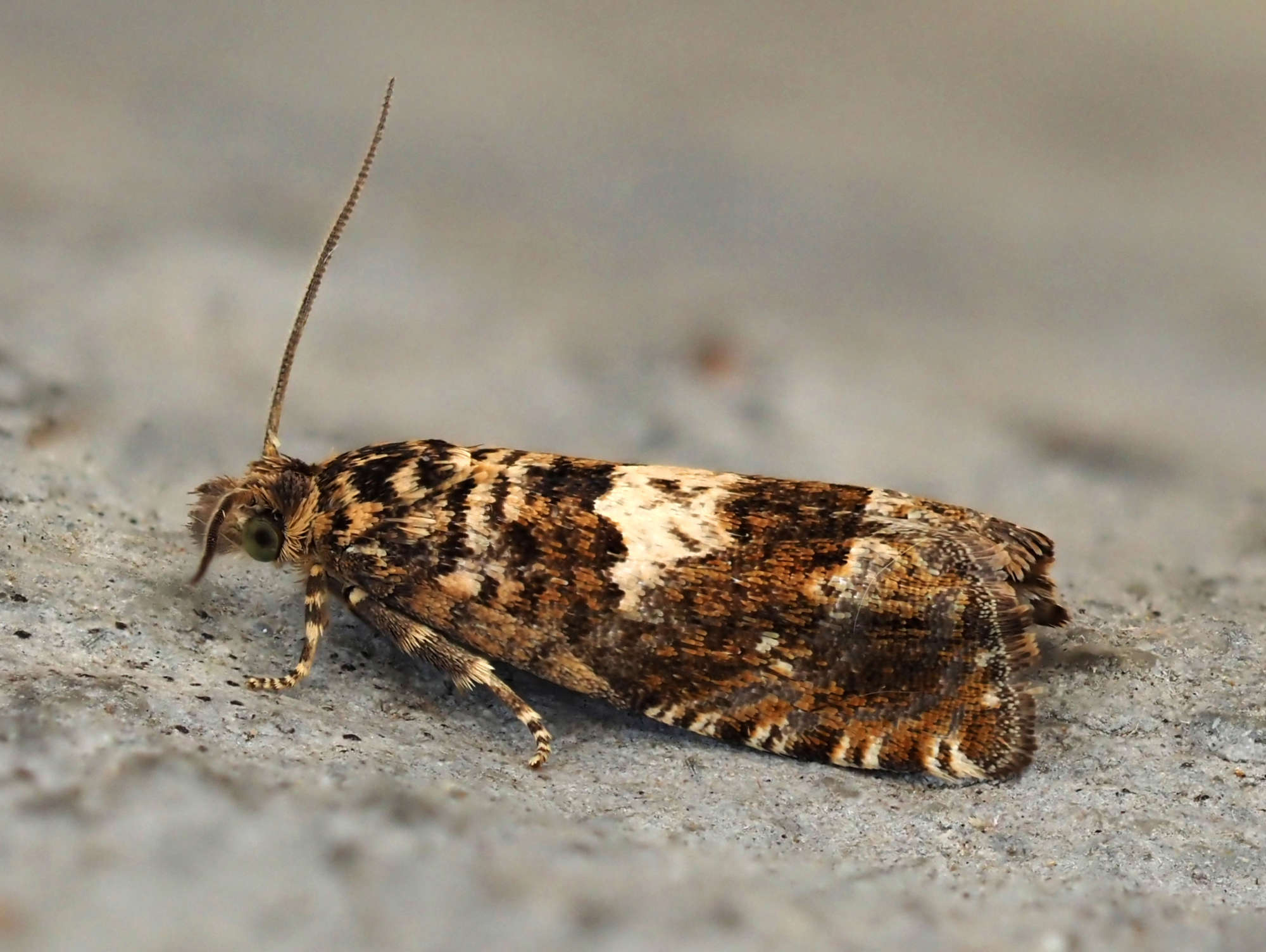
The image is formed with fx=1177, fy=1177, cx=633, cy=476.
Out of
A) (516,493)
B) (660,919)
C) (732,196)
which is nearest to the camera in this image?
(660,919)

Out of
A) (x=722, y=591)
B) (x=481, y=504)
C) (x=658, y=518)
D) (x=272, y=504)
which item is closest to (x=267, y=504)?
(x=272, y=504)

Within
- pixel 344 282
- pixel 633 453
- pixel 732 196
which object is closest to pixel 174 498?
pixel 344 282

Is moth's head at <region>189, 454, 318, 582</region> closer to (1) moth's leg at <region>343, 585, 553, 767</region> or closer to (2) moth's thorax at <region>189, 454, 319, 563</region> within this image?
(2) moth's thorax at <region>189, 454, 319, 563</region>

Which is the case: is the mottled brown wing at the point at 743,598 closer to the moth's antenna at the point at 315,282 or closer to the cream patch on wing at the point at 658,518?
the cream patch on wing at the point at 658,518

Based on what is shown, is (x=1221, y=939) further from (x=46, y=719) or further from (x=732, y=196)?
(x=732, y=196)

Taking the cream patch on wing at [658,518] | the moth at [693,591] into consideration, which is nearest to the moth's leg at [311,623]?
the moth at [693,591]

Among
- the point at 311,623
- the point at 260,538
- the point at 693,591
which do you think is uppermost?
the point at 693,591

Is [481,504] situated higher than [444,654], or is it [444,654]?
[481,504]

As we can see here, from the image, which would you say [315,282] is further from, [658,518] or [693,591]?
[693,591]
